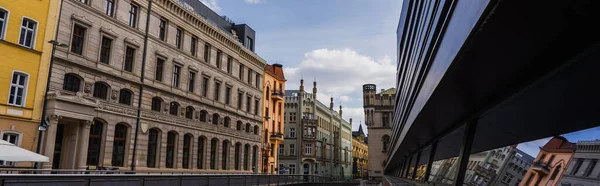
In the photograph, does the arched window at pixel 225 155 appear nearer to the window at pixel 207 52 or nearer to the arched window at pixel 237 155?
the arched window at pixel 237 155

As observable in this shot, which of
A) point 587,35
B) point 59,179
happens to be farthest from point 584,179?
point 59,179

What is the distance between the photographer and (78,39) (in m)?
27.1

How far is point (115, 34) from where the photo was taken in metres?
29.6

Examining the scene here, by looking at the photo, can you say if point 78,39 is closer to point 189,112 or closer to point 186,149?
point 189,112

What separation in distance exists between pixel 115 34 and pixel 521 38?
102ft

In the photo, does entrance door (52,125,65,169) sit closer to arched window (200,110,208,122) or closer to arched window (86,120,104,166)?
arched window (86,120,104,166)

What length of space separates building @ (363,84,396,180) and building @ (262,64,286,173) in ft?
85.4

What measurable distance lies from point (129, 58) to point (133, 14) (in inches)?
137

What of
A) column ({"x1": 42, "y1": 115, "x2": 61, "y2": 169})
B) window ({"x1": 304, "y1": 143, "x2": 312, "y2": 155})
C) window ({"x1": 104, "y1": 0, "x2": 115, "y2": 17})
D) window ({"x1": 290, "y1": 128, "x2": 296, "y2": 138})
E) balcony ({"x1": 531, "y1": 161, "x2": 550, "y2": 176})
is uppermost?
window ({"x1": 104, "y1": 0, "x2": 115, "y2": 17})

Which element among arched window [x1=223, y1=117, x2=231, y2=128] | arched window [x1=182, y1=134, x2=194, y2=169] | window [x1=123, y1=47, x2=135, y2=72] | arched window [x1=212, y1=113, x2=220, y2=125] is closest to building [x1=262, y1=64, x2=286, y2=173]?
arched window [x1=223, y1=117, x2=231, y2=128]

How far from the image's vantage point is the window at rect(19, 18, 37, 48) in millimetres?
23047

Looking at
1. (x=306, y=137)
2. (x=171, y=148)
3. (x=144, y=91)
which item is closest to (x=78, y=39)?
(x=144, y=91)

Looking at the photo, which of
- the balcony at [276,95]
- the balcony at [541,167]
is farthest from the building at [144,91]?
the balcony at [541,167]

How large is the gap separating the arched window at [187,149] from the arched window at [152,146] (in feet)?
12.3
